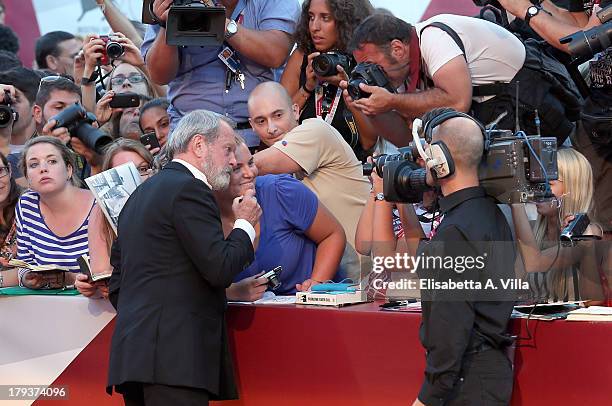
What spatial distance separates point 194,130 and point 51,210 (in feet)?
4.76

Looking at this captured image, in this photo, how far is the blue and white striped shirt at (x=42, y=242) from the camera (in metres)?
5.56

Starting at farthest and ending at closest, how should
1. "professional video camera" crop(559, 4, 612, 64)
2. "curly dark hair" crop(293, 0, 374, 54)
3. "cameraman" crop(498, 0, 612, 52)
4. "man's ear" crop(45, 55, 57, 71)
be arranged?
"man's ear" crop(45, 55, 57, 71) < "curly dark hair" crop(293, 0, 374, 54) < "cameraman" crop(498, 0, 612, 52) < "professional video camera" crop(559, 4, 612, 64)

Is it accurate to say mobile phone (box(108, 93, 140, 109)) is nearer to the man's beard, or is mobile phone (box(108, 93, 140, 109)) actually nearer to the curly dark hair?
the curly dark hair

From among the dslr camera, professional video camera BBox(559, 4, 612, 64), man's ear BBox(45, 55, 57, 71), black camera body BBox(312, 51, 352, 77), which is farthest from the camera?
man's ear BBox(45, 55, 57, 71)

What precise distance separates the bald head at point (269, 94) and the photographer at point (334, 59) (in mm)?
313

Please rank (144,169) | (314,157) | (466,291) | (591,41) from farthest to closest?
1. (144,169)
2. (314,157)
3. (591,41)
4. (466,291)

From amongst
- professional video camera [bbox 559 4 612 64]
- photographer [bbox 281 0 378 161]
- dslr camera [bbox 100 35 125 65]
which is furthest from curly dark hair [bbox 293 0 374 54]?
professional video camera [bbox 559 4 612 64]

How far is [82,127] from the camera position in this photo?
20.5 ft

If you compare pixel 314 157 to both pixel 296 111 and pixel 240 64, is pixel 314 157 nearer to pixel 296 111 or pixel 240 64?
pixel 296 111

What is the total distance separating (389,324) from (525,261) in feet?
1.99

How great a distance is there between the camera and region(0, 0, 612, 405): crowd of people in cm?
410

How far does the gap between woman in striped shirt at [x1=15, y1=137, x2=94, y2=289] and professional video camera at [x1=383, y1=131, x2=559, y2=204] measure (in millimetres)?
2075

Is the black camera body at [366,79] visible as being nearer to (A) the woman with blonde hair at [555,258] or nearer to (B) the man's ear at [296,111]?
(B) the man's ear at [296,111]

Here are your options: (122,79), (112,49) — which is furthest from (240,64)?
(122,79)
